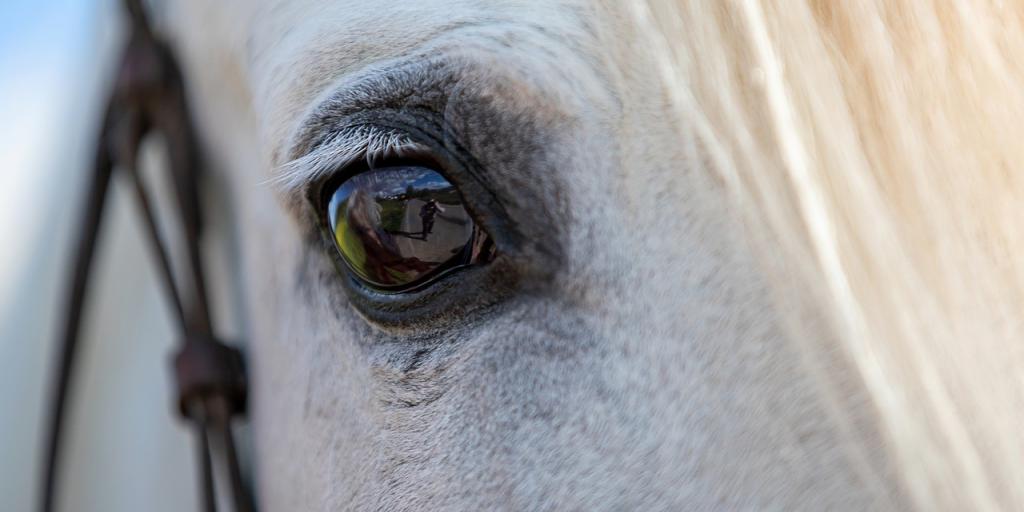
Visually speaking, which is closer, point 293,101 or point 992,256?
point 992,256

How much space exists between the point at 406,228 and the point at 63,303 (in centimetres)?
68

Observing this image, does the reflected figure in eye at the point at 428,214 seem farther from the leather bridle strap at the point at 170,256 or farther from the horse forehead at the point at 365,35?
the leather bridle strap at the point at 170,256

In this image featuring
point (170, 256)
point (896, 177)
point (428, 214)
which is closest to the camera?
point (896, 177)

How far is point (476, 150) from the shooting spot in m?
0.72

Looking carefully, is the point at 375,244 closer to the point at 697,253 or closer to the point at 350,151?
the point at 350,151

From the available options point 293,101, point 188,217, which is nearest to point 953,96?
point 293,101

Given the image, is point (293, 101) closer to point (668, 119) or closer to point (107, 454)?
point (668, 119)

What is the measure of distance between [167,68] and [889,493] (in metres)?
0.89

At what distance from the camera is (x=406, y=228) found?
756 millimetres

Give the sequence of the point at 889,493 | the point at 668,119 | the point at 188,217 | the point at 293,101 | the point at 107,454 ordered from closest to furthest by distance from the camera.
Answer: the point at 889,493
the point at 668,119
the point at 293,101
the point at 188,217
the point at 107,454

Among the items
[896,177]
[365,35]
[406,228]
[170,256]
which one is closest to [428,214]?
[406,228]

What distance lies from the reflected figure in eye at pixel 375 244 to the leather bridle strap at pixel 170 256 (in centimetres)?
31

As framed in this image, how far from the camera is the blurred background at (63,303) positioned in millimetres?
1210

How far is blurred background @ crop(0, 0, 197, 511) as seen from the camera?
1.21 m
